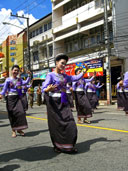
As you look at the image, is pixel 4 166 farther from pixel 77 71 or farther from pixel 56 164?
Answer: pixel 77 71

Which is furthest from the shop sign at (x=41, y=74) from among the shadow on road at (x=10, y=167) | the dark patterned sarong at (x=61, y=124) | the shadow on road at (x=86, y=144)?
the shadow on road at (x=10, y=167)

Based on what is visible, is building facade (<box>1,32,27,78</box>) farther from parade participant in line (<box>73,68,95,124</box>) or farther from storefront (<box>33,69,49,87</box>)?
parade participant in line (<box>73,68,95,124</box>)

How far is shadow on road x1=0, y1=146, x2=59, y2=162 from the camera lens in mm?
4293

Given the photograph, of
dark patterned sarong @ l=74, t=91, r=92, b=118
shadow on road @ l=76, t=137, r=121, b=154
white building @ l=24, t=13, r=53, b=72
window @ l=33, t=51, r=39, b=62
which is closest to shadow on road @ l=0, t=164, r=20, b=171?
shadow on road @ l=76, t=137, r=121, b=154

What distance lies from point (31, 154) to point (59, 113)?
97cm

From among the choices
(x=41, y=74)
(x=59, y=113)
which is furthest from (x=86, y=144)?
(x=41, y=74)

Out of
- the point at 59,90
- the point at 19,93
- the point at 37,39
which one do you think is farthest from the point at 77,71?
the point at 37,39

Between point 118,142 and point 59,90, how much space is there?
180 centimetres

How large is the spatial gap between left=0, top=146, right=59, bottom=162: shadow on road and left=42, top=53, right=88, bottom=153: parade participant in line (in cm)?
24

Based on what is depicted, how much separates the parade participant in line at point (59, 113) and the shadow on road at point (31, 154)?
24 cm

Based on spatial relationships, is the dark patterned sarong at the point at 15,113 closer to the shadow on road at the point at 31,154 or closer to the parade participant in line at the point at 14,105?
the parade participant in line at the point at 14,105

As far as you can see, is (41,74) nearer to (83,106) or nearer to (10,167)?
(83,106)

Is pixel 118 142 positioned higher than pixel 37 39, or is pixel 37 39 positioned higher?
pixel 37 39

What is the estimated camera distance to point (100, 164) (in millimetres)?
3768
